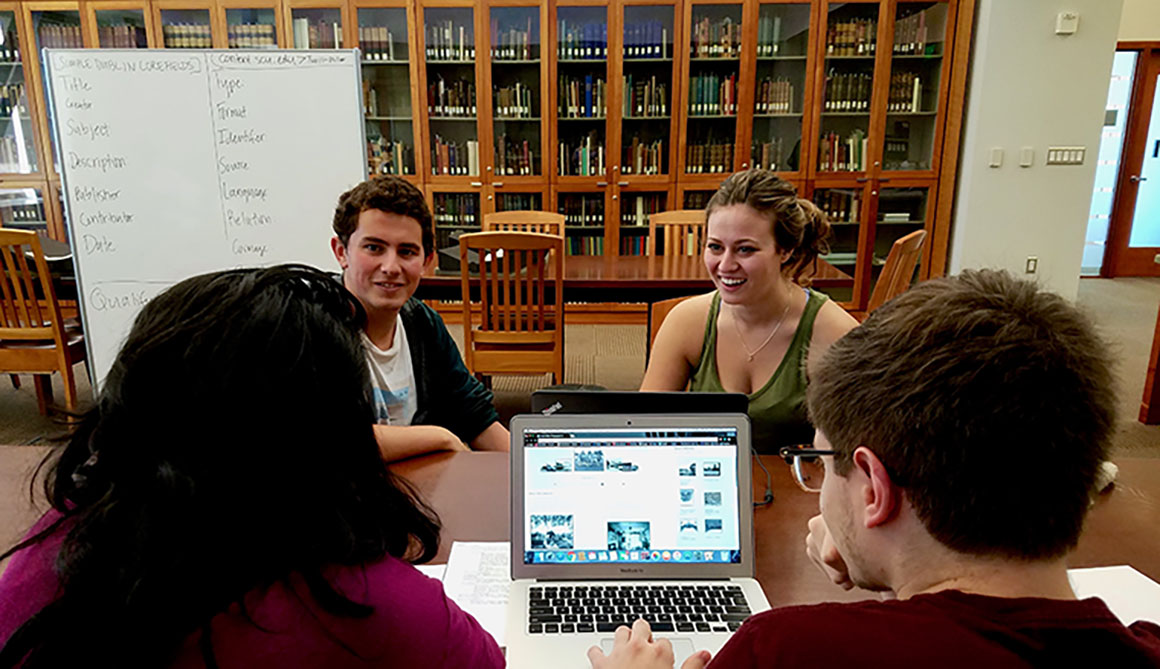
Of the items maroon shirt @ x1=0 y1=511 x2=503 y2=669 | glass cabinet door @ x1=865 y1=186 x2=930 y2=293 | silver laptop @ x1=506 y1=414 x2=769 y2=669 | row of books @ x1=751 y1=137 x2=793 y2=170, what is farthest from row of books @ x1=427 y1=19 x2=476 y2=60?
maroon shirt @ x1=0 y1=511 x2=503 y2=669

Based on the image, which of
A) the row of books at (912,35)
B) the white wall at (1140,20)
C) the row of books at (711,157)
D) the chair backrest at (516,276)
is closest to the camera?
the chair backrest at (516,276)

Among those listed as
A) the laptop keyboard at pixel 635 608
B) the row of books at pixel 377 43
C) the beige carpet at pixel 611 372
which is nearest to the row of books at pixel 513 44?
the row of books at pixel 377 43

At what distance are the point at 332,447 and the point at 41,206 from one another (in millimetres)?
5496

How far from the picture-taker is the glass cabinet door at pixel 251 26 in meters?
4.59

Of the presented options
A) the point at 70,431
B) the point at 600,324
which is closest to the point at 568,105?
the point at 600,324

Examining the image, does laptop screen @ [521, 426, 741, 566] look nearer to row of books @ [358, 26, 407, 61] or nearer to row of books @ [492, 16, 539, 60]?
row of books @ [492, 16, 539, 60]

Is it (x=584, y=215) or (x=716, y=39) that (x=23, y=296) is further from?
(x=716, y=39)

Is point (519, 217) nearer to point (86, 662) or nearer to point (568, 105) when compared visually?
point (568, 105)

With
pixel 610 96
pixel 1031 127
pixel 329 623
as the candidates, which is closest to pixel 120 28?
pixel 610 96

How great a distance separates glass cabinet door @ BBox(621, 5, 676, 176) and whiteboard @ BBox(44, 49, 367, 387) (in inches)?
87.8

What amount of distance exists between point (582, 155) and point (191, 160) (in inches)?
99.3

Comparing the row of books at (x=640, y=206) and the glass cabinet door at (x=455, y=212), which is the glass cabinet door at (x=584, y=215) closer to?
the row of books at (x=640, y=206)

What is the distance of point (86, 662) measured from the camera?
22.5 inches

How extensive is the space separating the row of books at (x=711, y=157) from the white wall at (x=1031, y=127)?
1.52 m
